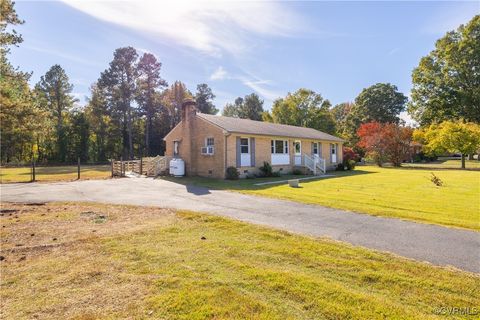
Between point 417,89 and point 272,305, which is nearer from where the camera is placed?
point 272,305

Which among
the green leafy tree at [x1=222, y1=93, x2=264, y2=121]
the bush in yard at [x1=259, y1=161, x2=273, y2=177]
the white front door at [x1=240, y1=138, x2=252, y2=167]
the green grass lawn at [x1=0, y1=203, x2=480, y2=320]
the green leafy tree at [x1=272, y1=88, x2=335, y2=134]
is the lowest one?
the green grass lawn at [x1=0, y1=203, x2=480, y2=320]

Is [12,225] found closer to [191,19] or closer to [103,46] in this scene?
[191,19]

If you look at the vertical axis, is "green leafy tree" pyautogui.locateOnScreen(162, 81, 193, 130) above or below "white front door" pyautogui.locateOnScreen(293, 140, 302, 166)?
above

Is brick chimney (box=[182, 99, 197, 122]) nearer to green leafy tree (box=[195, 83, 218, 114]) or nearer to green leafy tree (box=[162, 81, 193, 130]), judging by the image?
green leafy tree (box=[162, 81, 193, 130])

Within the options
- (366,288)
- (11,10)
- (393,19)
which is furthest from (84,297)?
(11,10)

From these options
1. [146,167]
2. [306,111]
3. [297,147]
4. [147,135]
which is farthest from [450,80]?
[147,135]

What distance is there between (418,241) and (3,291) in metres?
7.18

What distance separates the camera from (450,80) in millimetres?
39156

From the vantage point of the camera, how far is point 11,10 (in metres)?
15.4

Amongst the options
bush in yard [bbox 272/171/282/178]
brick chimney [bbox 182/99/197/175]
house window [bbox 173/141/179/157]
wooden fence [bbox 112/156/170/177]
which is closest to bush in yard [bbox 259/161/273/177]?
bush in yard [bbox 272/171/282/178]

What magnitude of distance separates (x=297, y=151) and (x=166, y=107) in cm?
3331

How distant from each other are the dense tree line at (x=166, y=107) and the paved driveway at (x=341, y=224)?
30.7m

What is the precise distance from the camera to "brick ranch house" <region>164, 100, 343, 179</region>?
20375mm

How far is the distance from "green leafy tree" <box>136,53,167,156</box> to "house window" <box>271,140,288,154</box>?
31.1m
